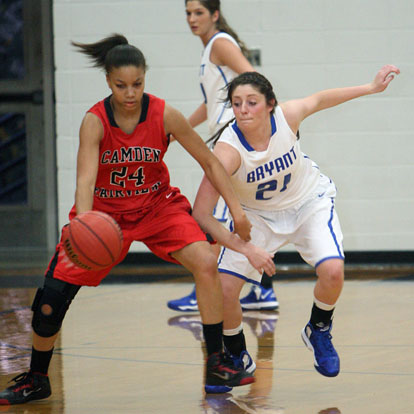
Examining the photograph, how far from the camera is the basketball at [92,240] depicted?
2799 millimetres

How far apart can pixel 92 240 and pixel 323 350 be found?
41.0 inches

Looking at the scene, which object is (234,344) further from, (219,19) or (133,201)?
(219,19)

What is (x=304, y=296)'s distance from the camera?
533 cm

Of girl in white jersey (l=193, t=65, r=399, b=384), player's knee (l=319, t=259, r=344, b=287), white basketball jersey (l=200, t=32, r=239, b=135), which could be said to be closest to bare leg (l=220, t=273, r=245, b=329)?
girl in white jersey (l=193, t=65, r=399, b=384)

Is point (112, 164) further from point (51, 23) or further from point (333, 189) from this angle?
point (51, 23)

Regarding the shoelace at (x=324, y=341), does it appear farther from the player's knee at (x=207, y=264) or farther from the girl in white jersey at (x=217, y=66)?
the girl in white jersey at (x=217, y=66)

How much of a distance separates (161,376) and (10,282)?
9.71 feet

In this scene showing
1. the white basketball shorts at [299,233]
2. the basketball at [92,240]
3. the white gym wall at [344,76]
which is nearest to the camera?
the basketball at [92,240]

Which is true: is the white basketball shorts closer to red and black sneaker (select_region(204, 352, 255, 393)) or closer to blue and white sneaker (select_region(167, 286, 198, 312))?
red and black sneaker (select_region(204, 352, 255, 393))

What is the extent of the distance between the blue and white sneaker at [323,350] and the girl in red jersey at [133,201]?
32 centimetres

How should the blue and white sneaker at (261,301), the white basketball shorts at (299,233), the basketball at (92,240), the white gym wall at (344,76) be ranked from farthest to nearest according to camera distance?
the white gym wall at (344,76), the blue and white sneaker at (261,301), the white basketball shorts at (299,233), the basketball at (92,240)

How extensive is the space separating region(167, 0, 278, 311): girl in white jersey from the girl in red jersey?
1.30m

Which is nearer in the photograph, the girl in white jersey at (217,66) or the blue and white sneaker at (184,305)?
the girl in white jersey at (217,66)

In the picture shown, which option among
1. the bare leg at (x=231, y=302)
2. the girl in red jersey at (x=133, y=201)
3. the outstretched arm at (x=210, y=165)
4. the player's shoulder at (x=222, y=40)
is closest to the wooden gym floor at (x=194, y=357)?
the girl in red jersey at (x=133, y=201)
